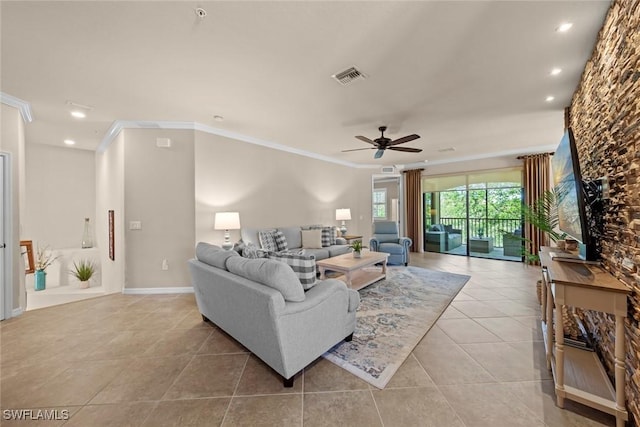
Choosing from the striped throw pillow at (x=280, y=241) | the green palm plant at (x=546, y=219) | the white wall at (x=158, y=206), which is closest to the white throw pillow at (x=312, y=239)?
the striped throw pillow at (x=280, y=241)

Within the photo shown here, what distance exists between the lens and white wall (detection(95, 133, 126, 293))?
389 centimetres

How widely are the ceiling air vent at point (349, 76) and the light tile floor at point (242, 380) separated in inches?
109

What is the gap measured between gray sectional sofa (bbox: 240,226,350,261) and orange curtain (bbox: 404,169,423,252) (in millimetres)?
2730

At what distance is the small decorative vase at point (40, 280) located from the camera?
16.2 feet

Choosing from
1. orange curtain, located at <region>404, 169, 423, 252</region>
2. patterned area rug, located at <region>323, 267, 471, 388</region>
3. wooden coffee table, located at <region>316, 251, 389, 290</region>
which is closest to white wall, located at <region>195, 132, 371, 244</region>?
orange curtain, located at <region>404, 169, 423, 252</region>

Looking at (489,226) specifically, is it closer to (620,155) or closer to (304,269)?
(620,155)

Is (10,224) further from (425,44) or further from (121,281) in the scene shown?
(425,44)

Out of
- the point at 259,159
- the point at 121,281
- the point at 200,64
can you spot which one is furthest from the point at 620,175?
the point at 121,281

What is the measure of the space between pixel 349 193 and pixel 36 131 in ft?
21.6

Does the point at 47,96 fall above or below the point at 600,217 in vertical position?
above

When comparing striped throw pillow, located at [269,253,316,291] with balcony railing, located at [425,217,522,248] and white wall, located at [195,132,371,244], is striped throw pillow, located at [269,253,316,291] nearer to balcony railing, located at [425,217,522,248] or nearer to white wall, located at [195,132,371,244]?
white wall, located at [195,132,371,244]

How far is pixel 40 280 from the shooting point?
4.97 metres

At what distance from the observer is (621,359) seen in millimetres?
1380
